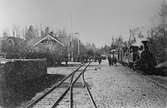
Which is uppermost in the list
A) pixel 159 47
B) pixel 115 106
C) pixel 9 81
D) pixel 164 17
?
pixel 164 17

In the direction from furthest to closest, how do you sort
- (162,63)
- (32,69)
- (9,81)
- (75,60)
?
1. (75,60)
2. (162,63)
3. (32,69)
4. (9,81)

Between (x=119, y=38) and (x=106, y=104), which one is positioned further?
(x=119, y=38)

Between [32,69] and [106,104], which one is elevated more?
[32,69]

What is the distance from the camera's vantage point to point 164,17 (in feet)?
83.0

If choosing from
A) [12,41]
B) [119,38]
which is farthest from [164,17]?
[119,38]

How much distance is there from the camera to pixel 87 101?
9.01 metres

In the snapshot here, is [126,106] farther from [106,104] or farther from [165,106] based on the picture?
[165,106]

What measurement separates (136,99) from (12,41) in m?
38.3

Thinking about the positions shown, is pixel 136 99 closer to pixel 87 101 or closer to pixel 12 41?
pixel 87 101

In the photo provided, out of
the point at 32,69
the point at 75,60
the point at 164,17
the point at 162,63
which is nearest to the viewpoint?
the point at 32,69

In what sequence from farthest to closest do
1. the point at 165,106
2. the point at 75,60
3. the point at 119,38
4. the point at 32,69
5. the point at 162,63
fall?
the point at 119,38
the point at 75,60
the point at 162,63
the point at 32,69
the point at 165,106

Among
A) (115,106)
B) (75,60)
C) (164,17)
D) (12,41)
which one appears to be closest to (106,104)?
(115,106)

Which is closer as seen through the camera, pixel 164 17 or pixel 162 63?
pixel 164 17

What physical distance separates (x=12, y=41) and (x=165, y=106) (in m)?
39.7
